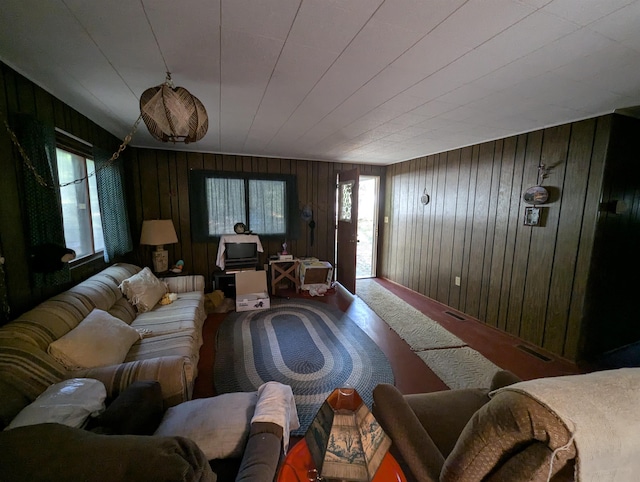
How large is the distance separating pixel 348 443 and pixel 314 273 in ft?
11.4

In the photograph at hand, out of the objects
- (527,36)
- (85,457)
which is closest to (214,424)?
(85,457)

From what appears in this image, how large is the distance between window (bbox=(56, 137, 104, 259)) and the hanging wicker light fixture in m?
1.13

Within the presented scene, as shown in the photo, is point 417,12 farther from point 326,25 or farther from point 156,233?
point 156,233

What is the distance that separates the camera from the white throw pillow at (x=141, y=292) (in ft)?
8.06

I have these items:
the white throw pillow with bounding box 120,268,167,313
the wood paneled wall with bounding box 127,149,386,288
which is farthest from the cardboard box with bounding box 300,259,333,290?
the white throw pillow with bounding box 120,268,167,313

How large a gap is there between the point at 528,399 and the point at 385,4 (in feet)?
4.78

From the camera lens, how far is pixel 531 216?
2.65 metres

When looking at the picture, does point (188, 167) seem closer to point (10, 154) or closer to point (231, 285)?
point (231, 285)

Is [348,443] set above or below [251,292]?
above

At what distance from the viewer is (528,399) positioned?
676mm

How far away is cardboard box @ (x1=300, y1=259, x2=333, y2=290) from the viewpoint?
4129 millimetres

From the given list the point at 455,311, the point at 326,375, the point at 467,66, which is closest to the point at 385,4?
the point at 467,66

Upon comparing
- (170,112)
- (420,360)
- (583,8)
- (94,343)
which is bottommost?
(420,360)

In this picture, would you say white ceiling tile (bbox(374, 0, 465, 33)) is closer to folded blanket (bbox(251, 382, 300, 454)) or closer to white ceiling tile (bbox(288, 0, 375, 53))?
white ceiling tile (bbox(288, 0, 375, 53))
